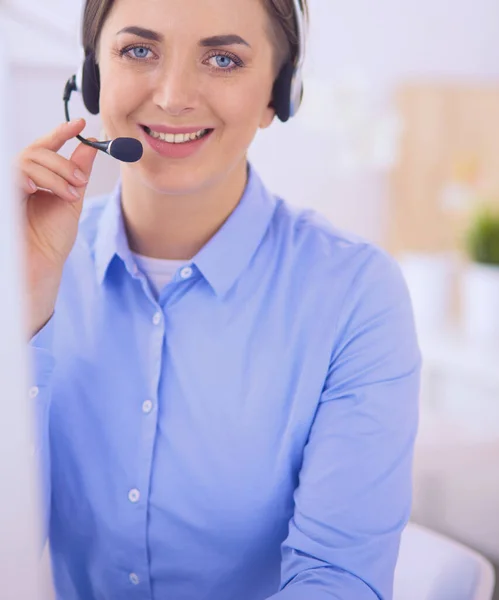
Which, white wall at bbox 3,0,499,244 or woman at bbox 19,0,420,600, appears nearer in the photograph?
woman at bbox 19,0,420,600

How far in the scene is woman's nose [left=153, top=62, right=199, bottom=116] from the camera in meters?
0.83

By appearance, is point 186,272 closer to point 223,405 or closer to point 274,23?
point 223,405

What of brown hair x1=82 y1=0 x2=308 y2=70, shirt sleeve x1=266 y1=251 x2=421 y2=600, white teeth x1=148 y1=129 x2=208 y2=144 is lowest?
shirt sleeve x1=266 y1=251 x2=421 y2=600

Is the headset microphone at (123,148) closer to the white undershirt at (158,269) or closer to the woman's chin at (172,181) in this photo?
the woman's chin at (172,181)

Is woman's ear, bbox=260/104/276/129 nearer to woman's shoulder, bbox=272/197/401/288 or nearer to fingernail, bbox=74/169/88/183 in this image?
woman's shoulder, bbox=272/197/401/288

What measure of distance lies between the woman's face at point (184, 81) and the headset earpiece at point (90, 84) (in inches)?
0.7

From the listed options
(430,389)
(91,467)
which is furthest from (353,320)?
(430,389)

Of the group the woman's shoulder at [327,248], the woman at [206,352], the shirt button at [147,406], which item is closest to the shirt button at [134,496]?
the woman at [206,352]

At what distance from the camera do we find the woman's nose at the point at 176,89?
2.72 ft

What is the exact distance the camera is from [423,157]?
2307 mm

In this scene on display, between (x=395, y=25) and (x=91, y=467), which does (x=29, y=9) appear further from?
(x=395, y=25)

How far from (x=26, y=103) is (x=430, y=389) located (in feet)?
4.67

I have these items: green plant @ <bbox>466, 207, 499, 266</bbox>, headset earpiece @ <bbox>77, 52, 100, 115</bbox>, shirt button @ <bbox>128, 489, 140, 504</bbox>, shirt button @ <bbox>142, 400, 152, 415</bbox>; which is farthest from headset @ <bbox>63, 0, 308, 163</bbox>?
green plant @ <bbox>466, 207, 499, 266</bbox>

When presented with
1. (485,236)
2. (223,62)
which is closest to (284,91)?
(223,62)
